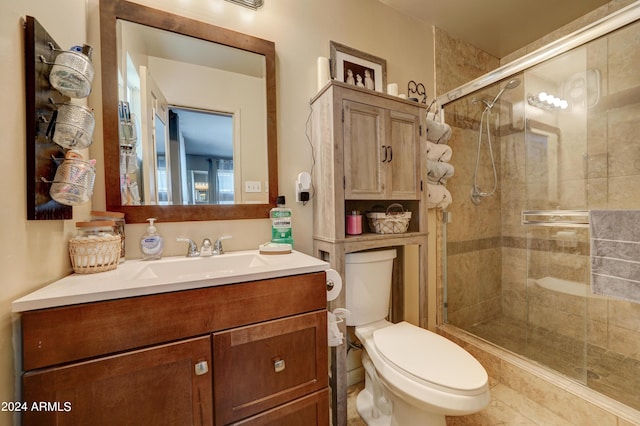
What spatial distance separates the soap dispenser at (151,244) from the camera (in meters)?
1.09

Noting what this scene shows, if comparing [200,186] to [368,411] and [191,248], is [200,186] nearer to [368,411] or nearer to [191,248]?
[191,248]

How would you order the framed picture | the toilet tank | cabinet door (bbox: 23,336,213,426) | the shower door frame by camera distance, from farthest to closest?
the framed picture → the toilet tank → the shower door frame → cabinet door (bbox: 23,336,213,426)

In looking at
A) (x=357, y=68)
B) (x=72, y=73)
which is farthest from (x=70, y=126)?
(x=357, y=68)

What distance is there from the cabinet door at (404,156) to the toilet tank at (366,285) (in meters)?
0.38

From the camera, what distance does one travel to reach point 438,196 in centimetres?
184

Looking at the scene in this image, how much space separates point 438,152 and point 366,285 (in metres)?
1.14

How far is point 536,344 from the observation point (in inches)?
71.4

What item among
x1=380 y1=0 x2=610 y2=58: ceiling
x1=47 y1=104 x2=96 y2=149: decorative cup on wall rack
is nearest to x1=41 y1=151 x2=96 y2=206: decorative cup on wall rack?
x1=47 y1=104 x2=96 y2=149: decorative cup on wall rack

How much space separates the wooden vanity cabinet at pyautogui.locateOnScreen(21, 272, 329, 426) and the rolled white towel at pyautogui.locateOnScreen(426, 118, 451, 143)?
55.7 inches

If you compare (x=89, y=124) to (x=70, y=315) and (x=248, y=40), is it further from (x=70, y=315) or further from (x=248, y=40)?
(x=248, y=40)

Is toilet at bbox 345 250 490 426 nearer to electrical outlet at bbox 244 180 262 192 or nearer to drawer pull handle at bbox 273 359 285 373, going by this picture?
drawer pull handle at bbox 273 359 285 373

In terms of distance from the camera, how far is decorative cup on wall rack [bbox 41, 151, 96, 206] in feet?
2.61

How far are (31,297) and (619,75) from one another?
313cm

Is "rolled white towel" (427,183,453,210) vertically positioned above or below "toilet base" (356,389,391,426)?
above
